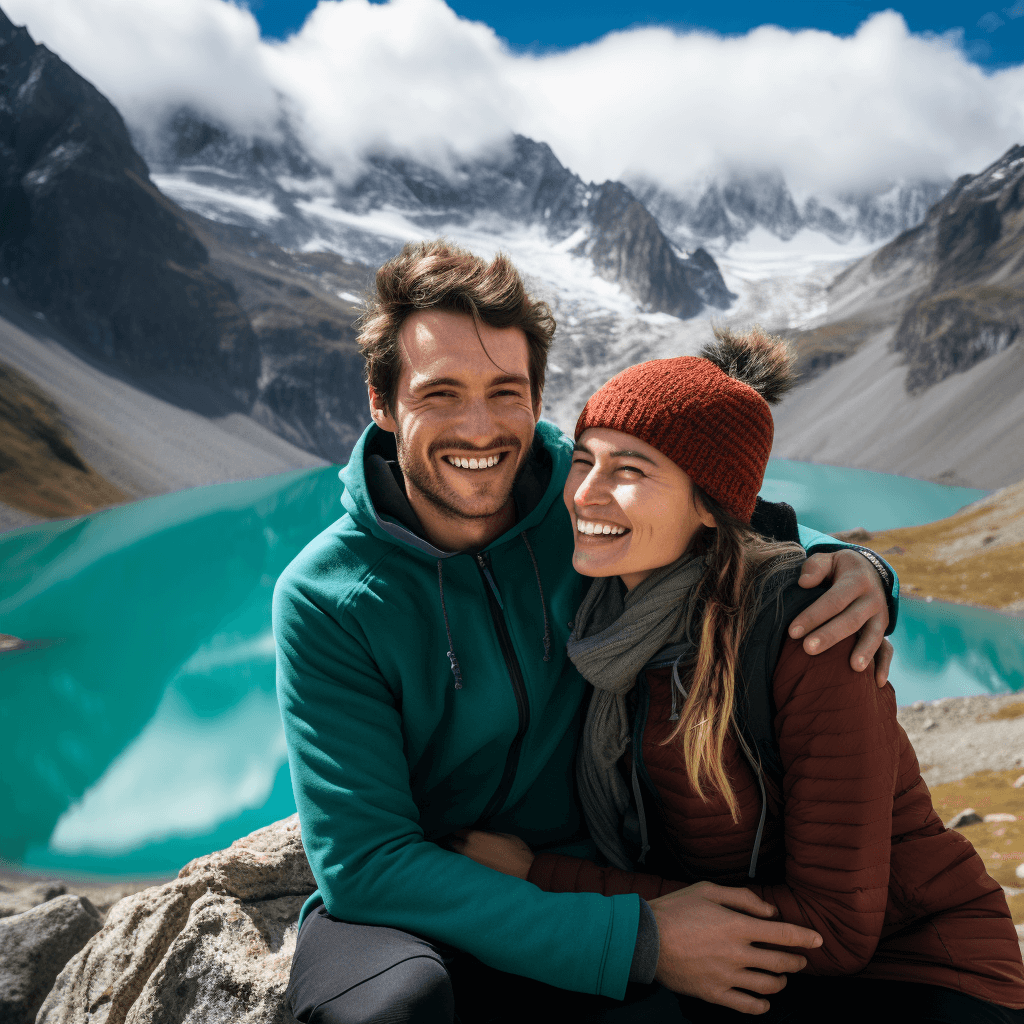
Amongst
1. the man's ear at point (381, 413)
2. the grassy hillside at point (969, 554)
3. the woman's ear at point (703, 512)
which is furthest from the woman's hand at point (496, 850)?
the grassy hillside at point (969, 554)

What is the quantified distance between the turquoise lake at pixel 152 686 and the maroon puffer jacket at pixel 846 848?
12.3 m

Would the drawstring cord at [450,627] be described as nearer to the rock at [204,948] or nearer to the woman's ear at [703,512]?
the woman's ear at [703,512]

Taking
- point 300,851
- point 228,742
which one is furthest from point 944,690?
point 300,851

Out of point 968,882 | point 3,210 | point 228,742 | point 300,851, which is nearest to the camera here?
point 968,882

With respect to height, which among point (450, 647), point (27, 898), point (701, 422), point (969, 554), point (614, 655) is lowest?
point (27, 898)

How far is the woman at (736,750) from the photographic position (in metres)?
2.35

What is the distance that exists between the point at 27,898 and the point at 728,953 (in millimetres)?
10156

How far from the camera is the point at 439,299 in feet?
10.2

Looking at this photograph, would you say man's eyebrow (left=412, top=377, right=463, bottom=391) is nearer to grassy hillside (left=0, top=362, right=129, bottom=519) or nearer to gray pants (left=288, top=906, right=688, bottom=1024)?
gray pants (left=288, top=906, right=688, bottom=1024)

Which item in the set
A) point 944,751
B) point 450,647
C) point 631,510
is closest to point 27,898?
point 450,647

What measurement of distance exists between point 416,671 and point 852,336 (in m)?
127

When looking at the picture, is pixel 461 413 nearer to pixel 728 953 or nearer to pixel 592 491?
pixel 592 491

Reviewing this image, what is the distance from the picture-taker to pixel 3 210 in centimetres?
8250

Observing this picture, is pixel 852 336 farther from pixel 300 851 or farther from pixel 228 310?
pixel 300 851
